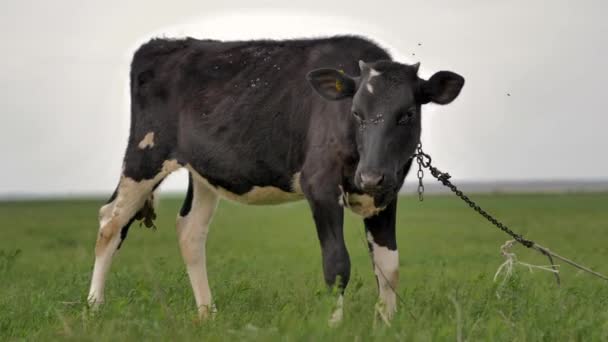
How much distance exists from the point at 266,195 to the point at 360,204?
130 centimetres

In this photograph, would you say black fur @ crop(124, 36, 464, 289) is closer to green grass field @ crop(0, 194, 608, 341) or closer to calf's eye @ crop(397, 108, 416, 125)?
calf's eye @ crop(397, 108, 416, 125)

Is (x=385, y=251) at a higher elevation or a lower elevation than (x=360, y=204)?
lower

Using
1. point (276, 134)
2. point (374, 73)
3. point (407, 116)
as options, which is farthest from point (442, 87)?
point (276, 134)

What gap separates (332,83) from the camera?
738 centimetres

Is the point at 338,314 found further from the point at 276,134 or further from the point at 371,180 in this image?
the point at 276,134

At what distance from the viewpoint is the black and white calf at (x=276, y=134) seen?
7023 millimetres

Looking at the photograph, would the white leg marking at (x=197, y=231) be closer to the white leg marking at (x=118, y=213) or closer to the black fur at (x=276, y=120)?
the black fur at (x=276, y=120)

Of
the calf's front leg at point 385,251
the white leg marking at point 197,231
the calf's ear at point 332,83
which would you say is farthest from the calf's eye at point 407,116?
the white leg marking at point 197,231

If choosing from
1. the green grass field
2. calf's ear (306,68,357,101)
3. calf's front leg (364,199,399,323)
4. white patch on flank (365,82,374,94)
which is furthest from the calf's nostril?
calf's front leg (364,199,399,323)

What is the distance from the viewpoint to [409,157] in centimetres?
720

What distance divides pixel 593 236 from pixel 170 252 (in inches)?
459

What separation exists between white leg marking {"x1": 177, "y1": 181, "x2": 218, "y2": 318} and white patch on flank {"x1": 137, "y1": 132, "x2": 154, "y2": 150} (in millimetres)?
752

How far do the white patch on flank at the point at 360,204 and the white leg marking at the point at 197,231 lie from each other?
268 cm

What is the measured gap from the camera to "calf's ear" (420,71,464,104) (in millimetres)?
7188
